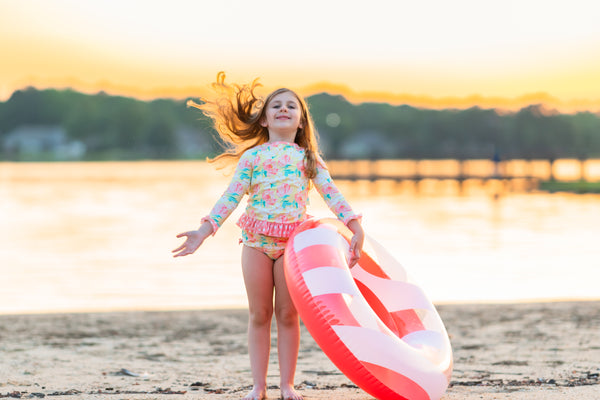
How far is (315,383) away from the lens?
4980mm

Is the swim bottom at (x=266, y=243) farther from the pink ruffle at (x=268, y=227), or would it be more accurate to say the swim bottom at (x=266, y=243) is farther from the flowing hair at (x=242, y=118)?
the flowing hair at (x=242, y=118)

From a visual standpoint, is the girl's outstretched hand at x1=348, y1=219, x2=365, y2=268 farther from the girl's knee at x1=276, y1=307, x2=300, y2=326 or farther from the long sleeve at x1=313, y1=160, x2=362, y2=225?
the girl's knee at x1=276, y1=307, x2=300, y2=326

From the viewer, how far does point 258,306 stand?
13.9 ft

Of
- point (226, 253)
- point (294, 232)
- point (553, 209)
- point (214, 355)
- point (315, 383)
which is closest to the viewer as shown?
point (294, 232)

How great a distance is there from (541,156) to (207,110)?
122 ft

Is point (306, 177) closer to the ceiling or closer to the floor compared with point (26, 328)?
closer to the ceiling

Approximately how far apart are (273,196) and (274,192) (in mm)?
20

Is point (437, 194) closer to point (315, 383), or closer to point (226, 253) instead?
point (226, 253)

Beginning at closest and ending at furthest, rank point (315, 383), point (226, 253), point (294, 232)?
point (294, 232) < point (315, 383) < point (226, 253)

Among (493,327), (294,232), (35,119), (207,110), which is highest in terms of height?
(35,119)

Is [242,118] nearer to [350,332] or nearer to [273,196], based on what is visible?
[273,196]

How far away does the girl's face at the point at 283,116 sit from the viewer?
14.2 ft

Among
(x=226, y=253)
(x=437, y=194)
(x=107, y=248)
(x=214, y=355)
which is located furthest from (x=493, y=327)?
(x=437, y=194)

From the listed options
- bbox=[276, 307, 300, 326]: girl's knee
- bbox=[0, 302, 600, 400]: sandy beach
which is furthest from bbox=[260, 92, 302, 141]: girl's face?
bbox=[0, 302, 600, 400]: sandy beach
